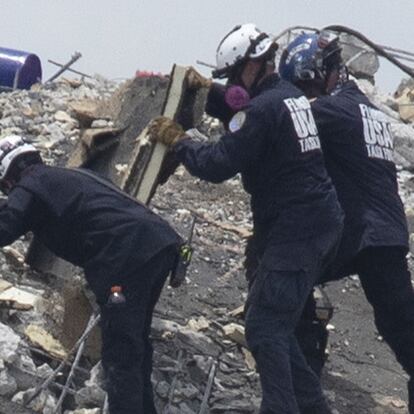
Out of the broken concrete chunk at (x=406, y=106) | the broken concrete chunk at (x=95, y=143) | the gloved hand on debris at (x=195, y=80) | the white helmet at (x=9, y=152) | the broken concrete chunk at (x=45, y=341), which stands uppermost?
the gloved hand on debris at (x=195, y=80)

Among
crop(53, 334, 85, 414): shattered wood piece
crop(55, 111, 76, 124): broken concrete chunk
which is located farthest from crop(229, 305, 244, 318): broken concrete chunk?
crop(55, 111, 76, 124): broken concrete chunk

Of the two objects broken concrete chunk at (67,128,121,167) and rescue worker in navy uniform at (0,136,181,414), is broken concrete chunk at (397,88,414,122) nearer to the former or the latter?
broken concrete chunk at (67,128,121,167)

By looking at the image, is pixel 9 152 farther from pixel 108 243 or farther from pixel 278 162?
pixel 278 162

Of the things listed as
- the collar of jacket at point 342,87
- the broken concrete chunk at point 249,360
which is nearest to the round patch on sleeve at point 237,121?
the collar of jacket at point 342,87

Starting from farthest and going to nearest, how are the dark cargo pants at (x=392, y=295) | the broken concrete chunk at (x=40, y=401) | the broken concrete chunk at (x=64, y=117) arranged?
the broken concrete chunk at (x=64, y=117) → the dark cargo pants at (x=392, y=295) → the broken concrete chunk at (x=40, y=401)

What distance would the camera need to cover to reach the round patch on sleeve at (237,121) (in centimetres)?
733

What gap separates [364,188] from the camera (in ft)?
26.5

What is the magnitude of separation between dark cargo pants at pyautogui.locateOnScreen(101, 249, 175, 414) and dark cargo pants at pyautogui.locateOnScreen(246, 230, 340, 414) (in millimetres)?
523

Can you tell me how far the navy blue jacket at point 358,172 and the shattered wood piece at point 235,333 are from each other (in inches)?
51.9

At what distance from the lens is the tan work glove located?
25.8 feet

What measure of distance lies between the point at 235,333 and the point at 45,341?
1294 mm

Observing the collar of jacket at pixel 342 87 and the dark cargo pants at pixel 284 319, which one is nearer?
the dark cargo pants at pixel 284 319

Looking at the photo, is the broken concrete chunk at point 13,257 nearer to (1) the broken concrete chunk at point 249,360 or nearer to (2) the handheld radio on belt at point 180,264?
(1) the broken concrete chunk at point 249,360

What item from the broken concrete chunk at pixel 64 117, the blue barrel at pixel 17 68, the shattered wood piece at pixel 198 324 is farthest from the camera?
the blue barrel at pixel 17 68
